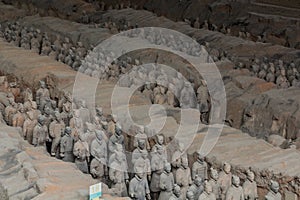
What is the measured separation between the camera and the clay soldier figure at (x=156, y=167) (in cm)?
847

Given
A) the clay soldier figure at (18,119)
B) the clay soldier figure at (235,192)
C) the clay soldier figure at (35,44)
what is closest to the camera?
the clay soldier figure at (235,192)

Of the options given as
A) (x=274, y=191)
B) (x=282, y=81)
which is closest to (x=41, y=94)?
(x=282, y=81)

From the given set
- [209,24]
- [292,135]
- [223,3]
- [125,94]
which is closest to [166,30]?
[209,24]

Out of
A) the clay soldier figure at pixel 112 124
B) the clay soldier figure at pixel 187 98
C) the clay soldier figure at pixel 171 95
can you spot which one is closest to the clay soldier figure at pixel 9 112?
the clay soldier figure at pixel 112 124

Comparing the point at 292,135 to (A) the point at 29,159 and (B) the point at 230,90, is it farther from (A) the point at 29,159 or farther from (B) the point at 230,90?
(A) the point at 29,159

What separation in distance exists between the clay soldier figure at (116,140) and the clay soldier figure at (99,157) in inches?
3.5

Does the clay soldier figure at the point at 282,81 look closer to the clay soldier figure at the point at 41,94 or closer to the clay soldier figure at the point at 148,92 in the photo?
the clay soldier figure at the point at 148,92

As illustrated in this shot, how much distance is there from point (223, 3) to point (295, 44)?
3819mm

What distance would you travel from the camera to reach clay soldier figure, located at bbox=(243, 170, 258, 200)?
788 cm

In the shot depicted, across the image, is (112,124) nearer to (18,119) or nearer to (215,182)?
(18,119)

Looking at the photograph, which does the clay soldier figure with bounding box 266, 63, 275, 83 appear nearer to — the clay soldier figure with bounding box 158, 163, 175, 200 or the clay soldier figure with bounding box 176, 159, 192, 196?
the clay soldier figure with bounding box 176, 159, 192, 196

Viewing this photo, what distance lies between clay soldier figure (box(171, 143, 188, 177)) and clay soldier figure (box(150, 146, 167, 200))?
0.47 feet

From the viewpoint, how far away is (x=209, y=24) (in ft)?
60.7

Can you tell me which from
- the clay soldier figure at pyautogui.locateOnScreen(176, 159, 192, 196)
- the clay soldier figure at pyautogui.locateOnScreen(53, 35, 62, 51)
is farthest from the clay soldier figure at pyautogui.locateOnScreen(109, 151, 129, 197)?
the clay soldier figure at pyautogui.locateOnScreen(53, 35, 62, 51)
